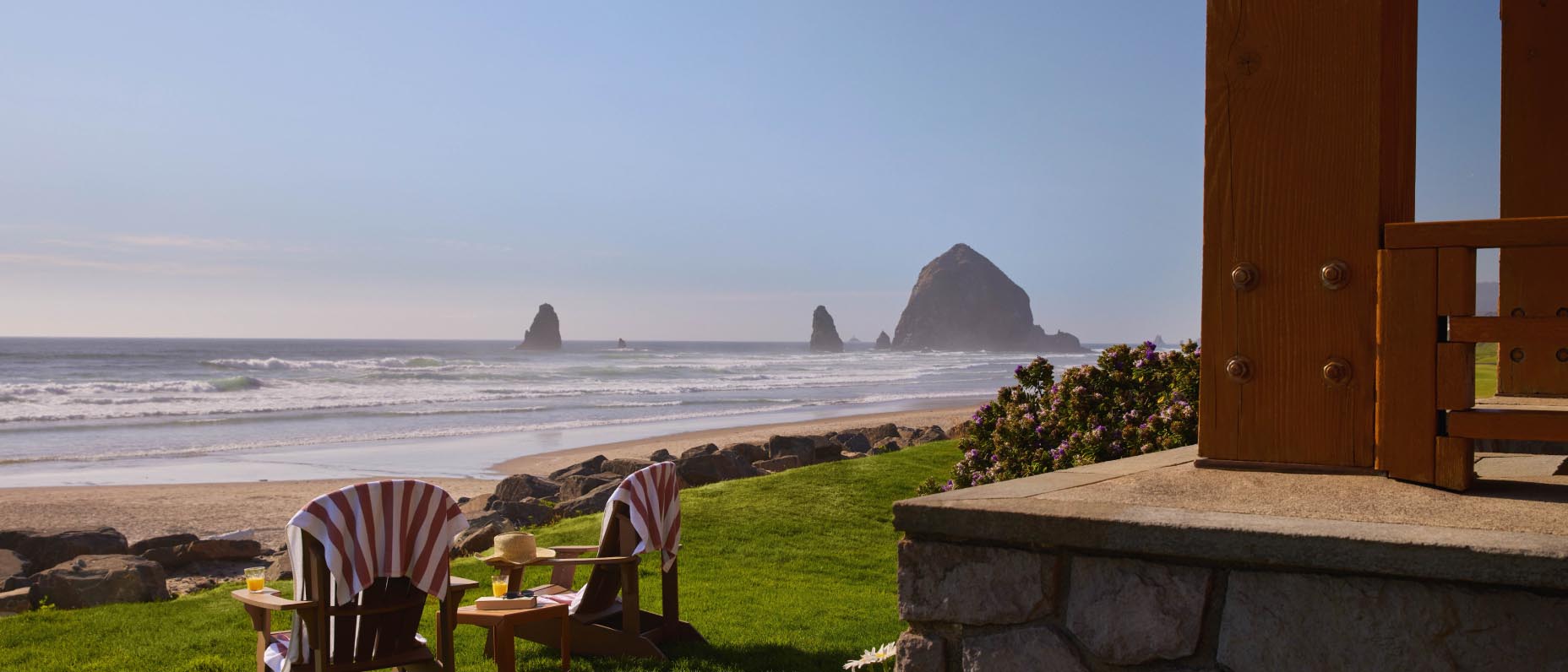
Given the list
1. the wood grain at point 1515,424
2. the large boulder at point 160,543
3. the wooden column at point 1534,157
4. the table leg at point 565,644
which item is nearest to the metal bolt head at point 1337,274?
the wood grain at point 1515,424

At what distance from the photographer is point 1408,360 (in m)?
2.50

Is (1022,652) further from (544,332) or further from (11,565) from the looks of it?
(544,332)

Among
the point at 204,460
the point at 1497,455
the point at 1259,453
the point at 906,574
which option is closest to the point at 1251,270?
the point at 1259,453

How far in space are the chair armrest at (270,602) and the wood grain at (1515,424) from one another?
4081 millimetres

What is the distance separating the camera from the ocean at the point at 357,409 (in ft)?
59.0

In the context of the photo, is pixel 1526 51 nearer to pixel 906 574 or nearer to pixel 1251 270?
pixel 1251 270

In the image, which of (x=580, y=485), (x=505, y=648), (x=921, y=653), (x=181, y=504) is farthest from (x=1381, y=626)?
(x=181, y=504)

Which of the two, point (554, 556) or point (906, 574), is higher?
point (906, 574)

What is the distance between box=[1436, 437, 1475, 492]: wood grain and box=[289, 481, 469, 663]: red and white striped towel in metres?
3.57

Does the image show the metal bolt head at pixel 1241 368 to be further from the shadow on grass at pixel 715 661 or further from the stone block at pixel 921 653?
the shadow on grass at pixel 715 661

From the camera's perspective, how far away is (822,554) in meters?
8.55

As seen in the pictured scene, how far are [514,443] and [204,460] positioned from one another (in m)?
5.56

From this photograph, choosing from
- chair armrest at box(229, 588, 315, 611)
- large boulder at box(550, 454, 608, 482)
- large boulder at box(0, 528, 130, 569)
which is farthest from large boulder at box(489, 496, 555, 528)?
chair armrest at box(229, 588, 315, 611)

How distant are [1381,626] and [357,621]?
3943 millimetres
